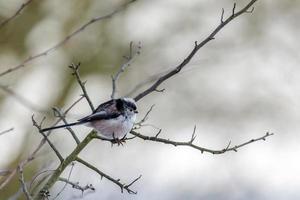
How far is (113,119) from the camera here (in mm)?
3740

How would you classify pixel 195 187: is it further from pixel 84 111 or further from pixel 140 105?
pixel 84 111

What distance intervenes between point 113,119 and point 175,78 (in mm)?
6400

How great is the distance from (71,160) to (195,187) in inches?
318

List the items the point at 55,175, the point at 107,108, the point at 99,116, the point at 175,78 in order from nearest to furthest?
1. the point at 55,175
2. the point at 99,116
3. the point at 107,108
4. the point at 175,78

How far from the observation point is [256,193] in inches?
401

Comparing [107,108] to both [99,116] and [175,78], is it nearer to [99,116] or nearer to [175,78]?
[99,116]

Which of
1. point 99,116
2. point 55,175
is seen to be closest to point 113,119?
point 99,116

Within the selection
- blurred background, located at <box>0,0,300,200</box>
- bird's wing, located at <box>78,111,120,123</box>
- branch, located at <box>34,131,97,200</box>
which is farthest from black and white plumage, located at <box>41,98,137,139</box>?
blurred background, located at <box>0,0,300,200</box>

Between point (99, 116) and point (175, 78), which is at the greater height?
point (175, 78)

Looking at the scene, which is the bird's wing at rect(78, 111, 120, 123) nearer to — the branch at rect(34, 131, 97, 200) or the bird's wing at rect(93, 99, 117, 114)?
the bird's wing at rect(93, 99, 117, 114)

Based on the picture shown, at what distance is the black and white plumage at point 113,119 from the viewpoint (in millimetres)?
3590

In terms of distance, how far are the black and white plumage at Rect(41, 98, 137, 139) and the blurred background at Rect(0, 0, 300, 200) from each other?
5430 mm

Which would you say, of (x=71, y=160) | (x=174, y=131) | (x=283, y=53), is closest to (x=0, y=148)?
(x=174, y=131)

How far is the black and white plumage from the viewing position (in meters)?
3.59
